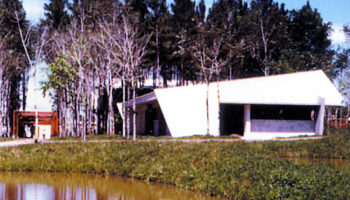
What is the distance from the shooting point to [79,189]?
537 inches

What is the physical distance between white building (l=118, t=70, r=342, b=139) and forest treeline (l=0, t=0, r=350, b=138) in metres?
1.66

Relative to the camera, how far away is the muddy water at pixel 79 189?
12.5m

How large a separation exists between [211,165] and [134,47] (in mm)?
22412

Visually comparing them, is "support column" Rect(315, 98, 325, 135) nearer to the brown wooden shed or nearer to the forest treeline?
the forest treeline

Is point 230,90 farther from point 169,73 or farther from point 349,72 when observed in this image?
point 349,72

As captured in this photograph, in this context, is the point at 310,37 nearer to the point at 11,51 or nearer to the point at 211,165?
the point at 11,51

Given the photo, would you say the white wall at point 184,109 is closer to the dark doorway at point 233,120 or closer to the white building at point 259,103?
the white building at point 259,103

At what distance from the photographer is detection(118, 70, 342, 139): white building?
29.4 m

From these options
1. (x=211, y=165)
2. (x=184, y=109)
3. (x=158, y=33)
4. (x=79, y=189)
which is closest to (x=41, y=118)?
(x=184, y=109)

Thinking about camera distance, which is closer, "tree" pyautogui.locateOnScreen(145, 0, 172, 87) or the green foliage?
the green foliage

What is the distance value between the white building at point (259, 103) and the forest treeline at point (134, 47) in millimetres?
1657

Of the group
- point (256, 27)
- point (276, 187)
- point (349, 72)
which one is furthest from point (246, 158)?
point (349, 72)

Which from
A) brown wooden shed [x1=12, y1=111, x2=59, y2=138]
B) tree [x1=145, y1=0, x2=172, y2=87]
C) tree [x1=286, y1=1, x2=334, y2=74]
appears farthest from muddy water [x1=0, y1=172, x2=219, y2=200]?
tree [x1=286, y1=1, x2=334, y2=74]

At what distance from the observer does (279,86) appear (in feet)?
101
